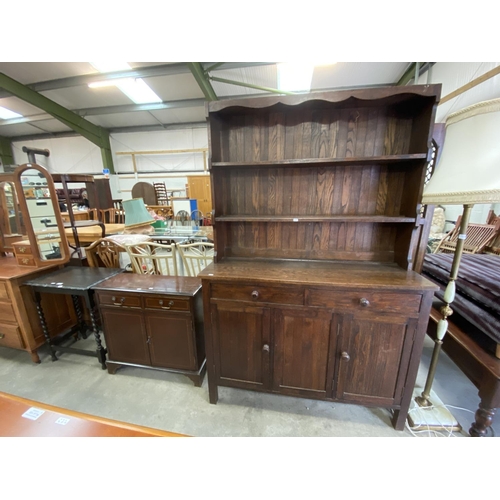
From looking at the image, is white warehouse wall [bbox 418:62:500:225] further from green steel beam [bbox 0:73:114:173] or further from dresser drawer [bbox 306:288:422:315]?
green steel beam [bbox 0:73:114:173]

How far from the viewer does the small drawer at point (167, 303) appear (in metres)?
1.57

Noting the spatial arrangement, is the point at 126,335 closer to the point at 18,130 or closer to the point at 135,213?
the point at 135,213

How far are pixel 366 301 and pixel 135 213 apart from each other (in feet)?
11.2

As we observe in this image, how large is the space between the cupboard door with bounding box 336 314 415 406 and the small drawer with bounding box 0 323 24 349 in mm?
2685

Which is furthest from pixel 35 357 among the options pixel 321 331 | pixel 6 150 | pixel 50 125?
pixel 6 150

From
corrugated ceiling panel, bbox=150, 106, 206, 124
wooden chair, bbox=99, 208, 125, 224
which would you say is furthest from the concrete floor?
corrugated ceiling panel, bbox=150, 106, 206, 124

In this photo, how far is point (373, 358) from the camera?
1311mm

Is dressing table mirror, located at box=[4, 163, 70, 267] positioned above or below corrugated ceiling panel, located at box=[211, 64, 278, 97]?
below

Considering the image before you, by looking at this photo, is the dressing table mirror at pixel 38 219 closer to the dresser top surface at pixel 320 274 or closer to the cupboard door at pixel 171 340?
the cupboard door at pixel 171 340

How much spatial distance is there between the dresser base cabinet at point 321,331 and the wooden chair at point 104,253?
135 centimetres

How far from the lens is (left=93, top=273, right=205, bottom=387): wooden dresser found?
1598 millimetres

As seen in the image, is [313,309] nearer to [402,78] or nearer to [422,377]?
[422,377]

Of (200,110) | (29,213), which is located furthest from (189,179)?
(29,213)

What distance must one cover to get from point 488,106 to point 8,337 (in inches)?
145
